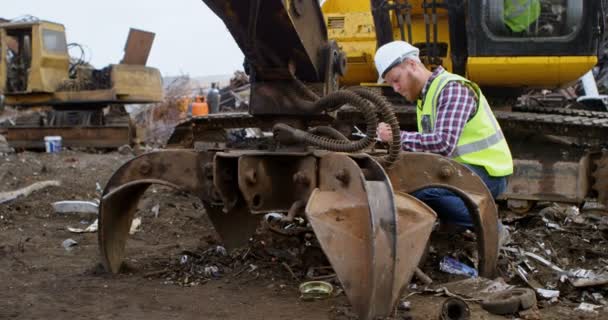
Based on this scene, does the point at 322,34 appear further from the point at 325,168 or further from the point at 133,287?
the point at 133,287

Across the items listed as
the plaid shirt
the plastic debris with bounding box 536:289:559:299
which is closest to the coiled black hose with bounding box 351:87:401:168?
the plaid shirt

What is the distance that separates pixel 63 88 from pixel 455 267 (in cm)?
1166

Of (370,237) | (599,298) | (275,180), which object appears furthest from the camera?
(599,298)

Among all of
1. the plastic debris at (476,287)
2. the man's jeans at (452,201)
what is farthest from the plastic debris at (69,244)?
the plastic debris at (476,287)

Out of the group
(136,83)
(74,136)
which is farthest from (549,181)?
(136,83)

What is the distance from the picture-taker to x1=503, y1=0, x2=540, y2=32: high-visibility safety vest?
6.02m

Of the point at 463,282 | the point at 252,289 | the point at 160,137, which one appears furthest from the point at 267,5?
the point at 160,137

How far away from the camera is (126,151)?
12.9 metres

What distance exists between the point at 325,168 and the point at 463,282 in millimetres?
946

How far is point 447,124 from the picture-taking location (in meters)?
3.76

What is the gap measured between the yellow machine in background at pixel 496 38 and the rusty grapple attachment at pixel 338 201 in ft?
9.61

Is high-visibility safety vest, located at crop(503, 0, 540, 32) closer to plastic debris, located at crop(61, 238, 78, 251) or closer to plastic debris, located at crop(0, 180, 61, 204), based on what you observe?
plastic debris, located at crop(61, 238, 78, 251)

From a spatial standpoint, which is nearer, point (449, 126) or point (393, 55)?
point (449, 126)

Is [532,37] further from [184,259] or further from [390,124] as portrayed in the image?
[184,259]
